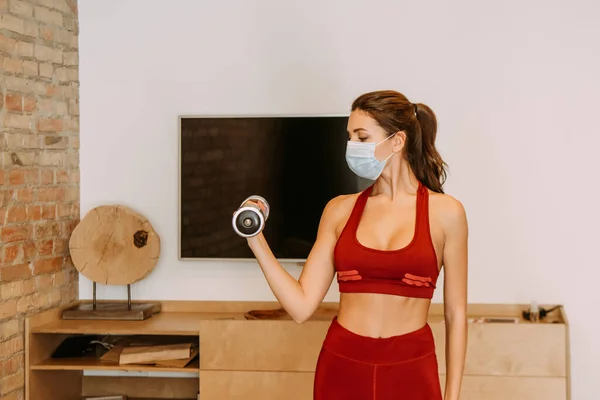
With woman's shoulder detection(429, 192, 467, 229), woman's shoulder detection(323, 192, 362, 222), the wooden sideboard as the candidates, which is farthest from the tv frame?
woman's shoulder detection(429, 192, 467, 229)

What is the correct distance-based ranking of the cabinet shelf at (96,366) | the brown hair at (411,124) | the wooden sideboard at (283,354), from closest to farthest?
the brown hair at (411,124)
the wooden sideboard at (283,354)
the cabinet shelf at (96,366)

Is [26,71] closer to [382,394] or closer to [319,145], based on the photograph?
[319,145]

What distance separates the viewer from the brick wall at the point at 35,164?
3.25m

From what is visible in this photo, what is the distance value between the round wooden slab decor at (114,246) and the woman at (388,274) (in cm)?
160

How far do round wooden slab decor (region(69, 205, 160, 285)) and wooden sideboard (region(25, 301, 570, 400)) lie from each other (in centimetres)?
23

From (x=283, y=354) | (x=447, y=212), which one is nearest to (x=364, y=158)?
(x=447, y=212)

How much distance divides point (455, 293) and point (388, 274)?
0.62 ft

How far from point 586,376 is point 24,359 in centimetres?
239

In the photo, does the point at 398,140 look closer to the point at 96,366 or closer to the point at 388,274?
the point at 388,274

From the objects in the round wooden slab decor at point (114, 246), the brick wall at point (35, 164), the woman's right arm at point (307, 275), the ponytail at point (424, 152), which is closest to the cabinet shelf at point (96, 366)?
the brick wall at point (35, 164)

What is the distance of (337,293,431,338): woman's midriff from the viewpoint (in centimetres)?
214

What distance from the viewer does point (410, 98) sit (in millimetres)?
3625

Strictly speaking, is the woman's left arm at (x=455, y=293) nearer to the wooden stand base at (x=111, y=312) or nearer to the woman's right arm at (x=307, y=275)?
the woman's right arm at (x=307, y=275)

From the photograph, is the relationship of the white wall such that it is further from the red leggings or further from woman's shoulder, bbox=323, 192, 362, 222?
the red leggings
